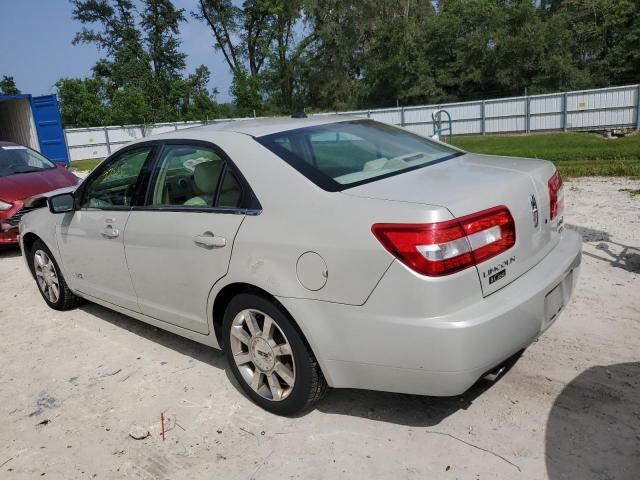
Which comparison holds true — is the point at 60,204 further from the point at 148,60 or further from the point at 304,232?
the point at 148,60

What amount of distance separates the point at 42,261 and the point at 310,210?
3.55m

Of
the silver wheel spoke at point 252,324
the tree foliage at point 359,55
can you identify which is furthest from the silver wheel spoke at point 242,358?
the tree foliage at point 359,55

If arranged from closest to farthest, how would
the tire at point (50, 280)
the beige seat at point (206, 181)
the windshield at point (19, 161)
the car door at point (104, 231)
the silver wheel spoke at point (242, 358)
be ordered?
1. the silver wheel spoke at point (242, 358)
2. the beige seat at point (206, 181)
3. the car door at point (104, 231)
4. the tire at point (50, 280)
5. the windshield at point (19, 161)

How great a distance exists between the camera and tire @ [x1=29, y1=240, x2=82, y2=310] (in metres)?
5.03

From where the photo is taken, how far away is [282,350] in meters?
3.00

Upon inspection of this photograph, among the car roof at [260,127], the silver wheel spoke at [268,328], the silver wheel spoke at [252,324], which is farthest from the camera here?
the car roof at [260,127]

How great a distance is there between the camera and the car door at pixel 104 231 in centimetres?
397

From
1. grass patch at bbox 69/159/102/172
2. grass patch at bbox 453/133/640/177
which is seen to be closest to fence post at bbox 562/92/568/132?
grass patch at bbox 453/133/640/177

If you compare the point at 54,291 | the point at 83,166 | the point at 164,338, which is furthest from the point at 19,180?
the point at 83,166

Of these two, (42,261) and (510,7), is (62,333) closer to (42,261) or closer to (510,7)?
(42,261)

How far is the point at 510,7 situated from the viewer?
38781mm

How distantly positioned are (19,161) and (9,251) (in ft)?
5.31

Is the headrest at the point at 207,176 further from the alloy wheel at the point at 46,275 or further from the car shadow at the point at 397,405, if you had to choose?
the alloy wheel at the point at 46,275

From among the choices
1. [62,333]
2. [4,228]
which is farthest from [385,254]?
[4,228]
